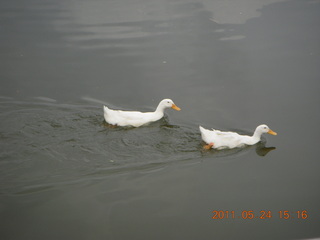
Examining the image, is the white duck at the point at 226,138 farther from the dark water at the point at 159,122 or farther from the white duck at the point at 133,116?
the white duck at the point at 133,116

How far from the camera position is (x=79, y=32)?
12.8 metres

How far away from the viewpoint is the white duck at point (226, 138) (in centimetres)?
786

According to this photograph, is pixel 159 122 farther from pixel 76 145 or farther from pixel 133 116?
pixel 76 145

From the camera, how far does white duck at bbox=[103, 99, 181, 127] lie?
847 centimetres

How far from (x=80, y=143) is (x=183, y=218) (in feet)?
8.84

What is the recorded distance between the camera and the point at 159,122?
9.05m

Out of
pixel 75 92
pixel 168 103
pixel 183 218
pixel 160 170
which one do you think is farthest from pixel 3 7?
pixel 183 218

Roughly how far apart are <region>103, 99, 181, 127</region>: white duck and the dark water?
0.66 ft

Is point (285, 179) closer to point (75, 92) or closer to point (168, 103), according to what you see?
point (168, 103)
